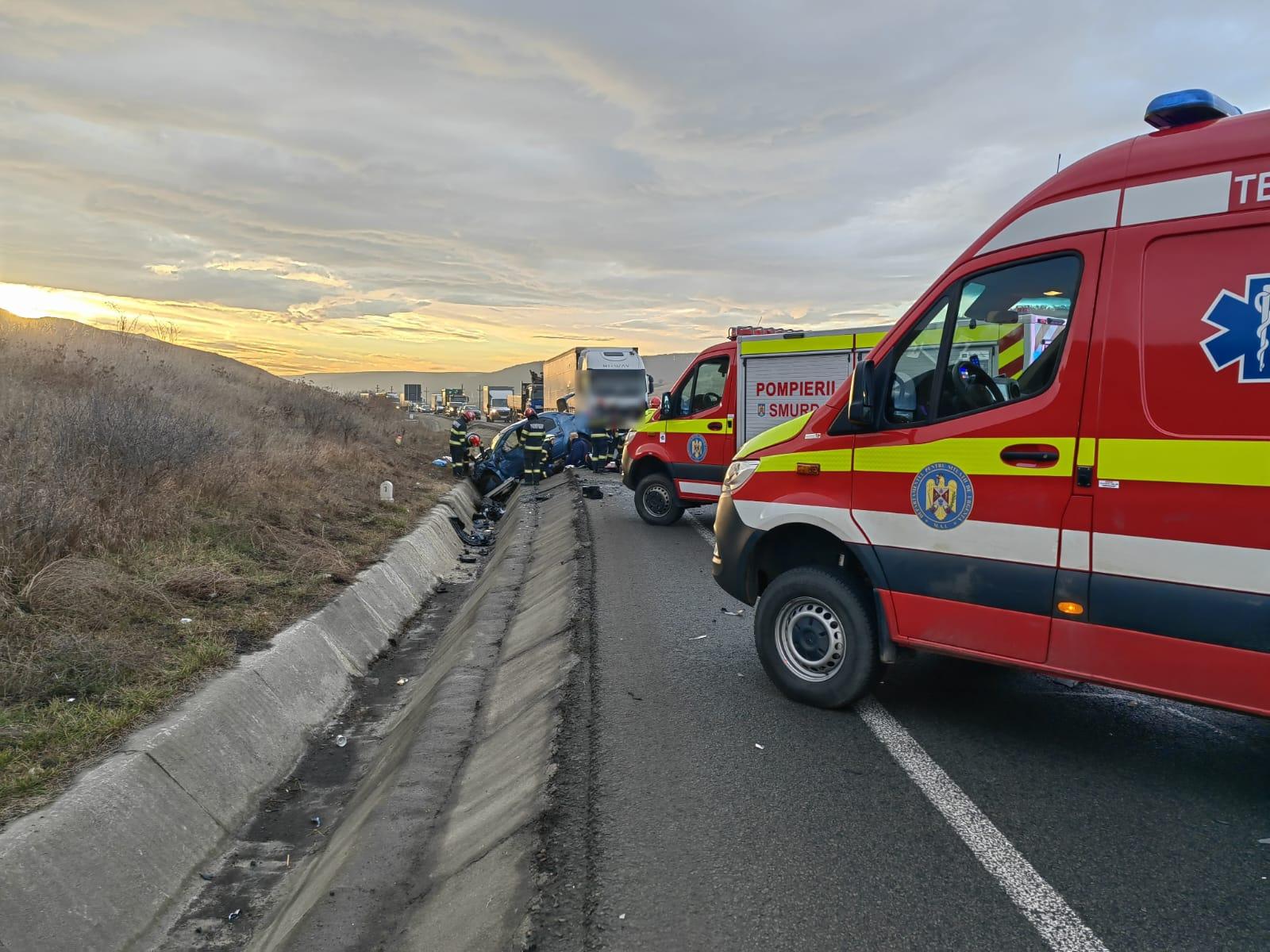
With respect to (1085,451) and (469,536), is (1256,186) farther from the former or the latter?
(469,536)

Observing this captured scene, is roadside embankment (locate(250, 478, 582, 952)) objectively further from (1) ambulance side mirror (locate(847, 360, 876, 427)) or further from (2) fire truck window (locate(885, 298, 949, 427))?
(2) fire truck window (locate(885, 298, 949, 427))

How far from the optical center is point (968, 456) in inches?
154

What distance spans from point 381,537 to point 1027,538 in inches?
358

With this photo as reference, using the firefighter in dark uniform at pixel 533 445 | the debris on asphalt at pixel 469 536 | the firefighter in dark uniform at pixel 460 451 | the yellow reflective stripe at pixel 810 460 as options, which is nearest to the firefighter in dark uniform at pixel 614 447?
the firefighter in dark uniform at pixel 533 445

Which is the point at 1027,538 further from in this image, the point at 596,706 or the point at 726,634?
the point at 726,634

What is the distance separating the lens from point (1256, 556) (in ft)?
10.0

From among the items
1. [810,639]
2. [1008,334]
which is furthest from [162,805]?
[1008,334]

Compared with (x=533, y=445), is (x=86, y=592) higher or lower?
lower

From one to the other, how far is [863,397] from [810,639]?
58.7 inches

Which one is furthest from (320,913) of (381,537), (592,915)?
(381,537)

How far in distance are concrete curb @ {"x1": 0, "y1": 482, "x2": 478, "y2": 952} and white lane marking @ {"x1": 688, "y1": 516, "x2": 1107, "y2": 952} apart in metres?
3.81

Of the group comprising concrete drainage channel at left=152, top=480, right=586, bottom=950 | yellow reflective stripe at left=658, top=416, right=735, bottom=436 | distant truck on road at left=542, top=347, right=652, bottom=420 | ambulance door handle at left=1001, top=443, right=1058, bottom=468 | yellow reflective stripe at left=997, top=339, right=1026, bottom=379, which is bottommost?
concrete drainage channel at left=152, top=480, right=586, bottom=950

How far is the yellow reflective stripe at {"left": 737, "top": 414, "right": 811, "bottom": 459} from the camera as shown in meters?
4.86

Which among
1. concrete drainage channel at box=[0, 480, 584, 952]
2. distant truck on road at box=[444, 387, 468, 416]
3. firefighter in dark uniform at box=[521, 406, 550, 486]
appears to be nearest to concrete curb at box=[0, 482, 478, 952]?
concrete drainage channel at box=[0, 480, 584, 952]
